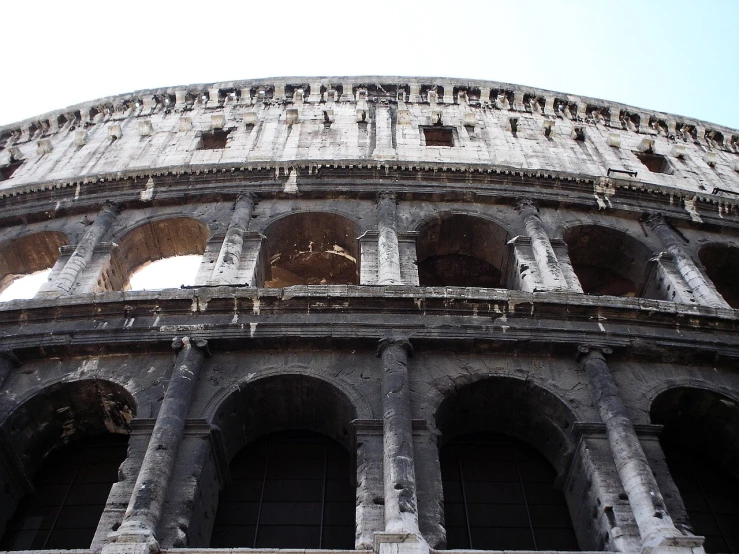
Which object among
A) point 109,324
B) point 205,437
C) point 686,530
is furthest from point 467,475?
point 109,324

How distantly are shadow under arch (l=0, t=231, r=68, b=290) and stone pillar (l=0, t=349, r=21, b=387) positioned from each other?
13.0ft

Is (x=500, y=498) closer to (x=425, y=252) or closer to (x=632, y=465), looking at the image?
(x=632, y=465)

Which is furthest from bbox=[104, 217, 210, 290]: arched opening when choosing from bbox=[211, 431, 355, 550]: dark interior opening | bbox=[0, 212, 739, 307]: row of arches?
bbox=[211, 431, 355, 550]: dark interior opening

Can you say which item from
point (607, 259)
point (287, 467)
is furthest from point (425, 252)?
point (287, 467)

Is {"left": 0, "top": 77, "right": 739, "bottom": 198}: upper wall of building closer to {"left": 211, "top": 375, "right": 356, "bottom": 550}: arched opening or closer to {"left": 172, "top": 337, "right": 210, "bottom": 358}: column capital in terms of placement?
{"left": 172, "top": 337, "right": 210, "bottom": 358}: column capital

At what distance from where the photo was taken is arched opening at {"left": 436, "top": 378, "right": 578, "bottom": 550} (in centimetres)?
846

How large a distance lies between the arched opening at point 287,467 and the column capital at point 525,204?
555cm

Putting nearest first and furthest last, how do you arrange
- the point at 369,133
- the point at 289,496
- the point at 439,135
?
the point at 289,496 < the point at 369,133 < the point at 439,135

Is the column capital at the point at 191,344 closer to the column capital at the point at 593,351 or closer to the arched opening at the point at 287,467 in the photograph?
the arched opening at the point at 287,467

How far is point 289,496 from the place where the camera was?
884cm

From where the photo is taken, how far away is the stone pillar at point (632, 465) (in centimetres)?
710

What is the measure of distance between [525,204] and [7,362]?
8367 mm

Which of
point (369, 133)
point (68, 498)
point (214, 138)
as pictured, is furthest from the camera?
point (214, 138)

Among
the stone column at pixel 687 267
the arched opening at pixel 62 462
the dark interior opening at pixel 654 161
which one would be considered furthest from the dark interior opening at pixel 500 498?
the dark interior opening at pixel 654 161
